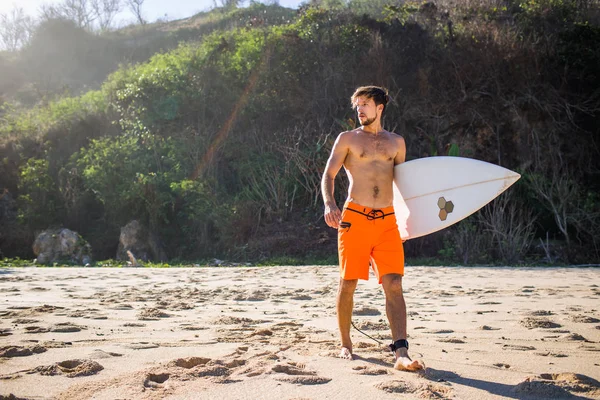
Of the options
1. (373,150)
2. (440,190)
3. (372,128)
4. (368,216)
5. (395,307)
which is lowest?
(395,307)

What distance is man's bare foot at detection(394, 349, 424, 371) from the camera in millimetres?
3166

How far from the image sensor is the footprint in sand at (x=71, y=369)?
Result: 3.05 m

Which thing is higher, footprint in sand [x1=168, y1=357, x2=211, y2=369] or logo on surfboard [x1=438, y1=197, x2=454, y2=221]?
logo on surfboard [x1=438, y1=197, x2=454, y2=221]

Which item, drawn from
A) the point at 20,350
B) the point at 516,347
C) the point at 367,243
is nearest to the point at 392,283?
the point at 367,243

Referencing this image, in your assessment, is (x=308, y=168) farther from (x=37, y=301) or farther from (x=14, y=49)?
(x=14, y=49)

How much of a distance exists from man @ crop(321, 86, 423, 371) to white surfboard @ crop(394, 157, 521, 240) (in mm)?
209

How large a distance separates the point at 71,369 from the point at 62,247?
10.1 meters

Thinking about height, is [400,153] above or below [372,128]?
below

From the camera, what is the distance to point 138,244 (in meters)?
12.9

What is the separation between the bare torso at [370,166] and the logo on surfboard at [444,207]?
25.3 inches

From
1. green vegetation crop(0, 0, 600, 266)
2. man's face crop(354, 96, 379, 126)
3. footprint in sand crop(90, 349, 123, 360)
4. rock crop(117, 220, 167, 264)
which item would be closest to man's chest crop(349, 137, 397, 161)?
man's face crop(354, 96, 379, 126)

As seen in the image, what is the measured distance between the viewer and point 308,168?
12.9 meters

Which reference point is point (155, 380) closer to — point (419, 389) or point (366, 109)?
point (419, 389)

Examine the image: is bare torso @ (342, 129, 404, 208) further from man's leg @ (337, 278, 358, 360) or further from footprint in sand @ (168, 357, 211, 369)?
footprint in sand @ (168, 357, 211, 369)
